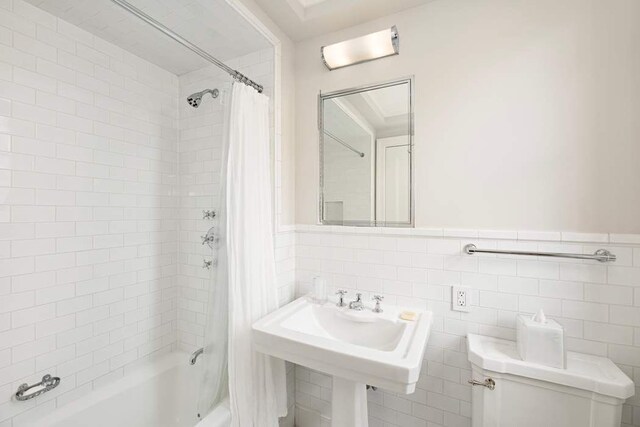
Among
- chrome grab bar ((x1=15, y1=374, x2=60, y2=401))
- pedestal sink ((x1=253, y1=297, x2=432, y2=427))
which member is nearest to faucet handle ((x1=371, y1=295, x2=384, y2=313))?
pedestal sink ((x1=253, y1=297, x2=432, y2=427))

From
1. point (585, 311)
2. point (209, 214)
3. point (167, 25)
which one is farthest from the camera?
point (209, 214)

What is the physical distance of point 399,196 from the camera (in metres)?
1.51

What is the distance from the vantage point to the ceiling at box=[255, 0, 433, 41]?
1.45 m

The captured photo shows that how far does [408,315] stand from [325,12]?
1.70 m

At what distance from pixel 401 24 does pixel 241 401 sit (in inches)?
83.7

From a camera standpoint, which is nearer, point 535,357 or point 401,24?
point 535,357

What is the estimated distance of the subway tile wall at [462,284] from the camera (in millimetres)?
1123

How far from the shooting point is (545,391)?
105 cm

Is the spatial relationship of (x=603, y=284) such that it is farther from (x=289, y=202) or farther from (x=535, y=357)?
(x=289, y=202)

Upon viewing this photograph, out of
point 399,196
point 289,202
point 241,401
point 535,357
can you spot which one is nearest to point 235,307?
point 241,401

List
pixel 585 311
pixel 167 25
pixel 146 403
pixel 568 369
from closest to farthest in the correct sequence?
pixel 568 369, pixel 585 311, pixel 167 25, pixel 146 403

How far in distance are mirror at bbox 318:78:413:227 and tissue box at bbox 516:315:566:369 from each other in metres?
0.68

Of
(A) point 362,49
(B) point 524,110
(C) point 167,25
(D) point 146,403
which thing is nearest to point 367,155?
(A) point 362,49

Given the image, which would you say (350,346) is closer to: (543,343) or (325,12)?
(543,343)
